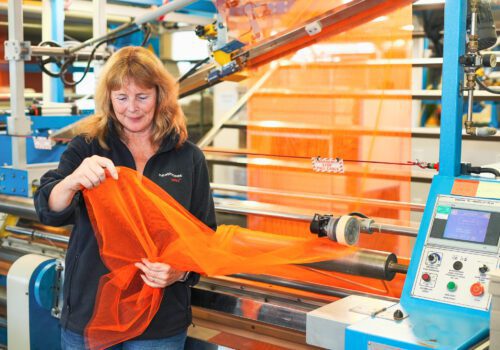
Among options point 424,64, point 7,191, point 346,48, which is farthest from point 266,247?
point 424,64

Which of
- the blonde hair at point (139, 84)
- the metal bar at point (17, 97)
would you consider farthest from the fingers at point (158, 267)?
the metal bar at point (17, 97)

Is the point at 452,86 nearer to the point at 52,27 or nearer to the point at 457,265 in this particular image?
the point at 457,265

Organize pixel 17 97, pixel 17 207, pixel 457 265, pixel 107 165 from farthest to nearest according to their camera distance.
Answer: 1. pixel 17 97
2. pixel 17 207
3. pixel 107 165
4. pixel 457 265

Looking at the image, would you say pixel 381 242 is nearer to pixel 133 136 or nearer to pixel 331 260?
pixel 331 260

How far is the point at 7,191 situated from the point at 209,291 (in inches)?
59.2

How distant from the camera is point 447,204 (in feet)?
6.32

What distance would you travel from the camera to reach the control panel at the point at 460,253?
1768mm

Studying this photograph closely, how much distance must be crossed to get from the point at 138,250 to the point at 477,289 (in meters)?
0.98

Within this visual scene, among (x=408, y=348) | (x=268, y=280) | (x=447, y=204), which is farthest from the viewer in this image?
(x=268, y=280)

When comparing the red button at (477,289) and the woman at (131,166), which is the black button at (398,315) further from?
the woman at (131,166)

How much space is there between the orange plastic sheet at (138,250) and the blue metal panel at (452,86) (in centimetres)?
51

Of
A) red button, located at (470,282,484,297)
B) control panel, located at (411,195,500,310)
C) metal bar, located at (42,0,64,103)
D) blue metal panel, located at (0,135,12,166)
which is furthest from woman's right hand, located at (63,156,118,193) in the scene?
metal bar, located at (42,0,64,103)

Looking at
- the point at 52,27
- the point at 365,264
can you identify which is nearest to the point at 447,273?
the point at 365,264

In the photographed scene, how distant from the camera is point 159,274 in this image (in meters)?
2.04
